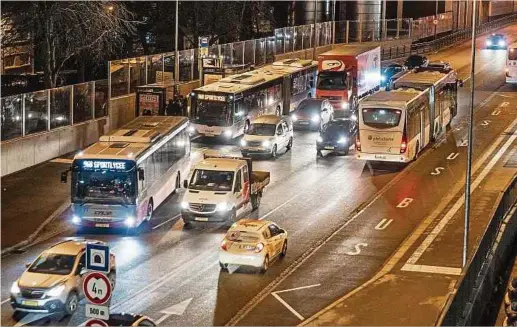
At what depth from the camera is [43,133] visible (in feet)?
149

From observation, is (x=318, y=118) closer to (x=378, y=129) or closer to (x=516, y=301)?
(x=378, y=129)

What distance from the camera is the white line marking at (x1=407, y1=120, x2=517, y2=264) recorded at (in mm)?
33856

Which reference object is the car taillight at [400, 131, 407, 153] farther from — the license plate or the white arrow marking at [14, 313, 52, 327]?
the license plate

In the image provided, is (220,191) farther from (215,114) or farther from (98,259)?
(98,259)

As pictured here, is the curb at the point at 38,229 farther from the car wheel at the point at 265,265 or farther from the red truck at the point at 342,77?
the red truck at the point at 342,77

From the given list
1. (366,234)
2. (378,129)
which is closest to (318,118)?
(378,129)

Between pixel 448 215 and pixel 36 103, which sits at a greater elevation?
pixel 36 103

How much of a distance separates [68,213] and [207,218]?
518cm

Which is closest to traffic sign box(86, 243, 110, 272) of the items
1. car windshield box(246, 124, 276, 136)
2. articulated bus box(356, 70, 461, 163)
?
articulated bus box(356, 70, 461, 163)

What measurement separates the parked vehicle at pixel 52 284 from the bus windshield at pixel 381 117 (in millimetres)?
19481

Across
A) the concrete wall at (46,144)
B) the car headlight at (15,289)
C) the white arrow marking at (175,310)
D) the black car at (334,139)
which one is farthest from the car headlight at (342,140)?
the car headlight at (15,289)

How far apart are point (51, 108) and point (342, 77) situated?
1843 centimetres

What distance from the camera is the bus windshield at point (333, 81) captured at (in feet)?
195

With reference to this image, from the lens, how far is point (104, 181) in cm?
3553
